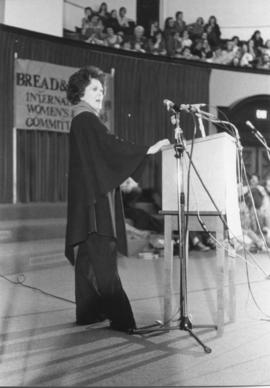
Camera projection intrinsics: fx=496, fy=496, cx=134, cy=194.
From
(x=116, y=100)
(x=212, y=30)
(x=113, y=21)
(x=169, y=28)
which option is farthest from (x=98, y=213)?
(x=212, y=30)

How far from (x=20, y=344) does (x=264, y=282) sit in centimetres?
287

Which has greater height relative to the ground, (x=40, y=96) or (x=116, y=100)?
(x=116, y=100)

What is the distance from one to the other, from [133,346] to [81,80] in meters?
1.58

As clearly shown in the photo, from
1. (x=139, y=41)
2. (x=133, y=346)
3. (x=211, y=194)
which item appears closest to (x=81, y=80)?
(x=211, y=194)

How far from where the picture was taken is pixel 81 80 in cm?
302

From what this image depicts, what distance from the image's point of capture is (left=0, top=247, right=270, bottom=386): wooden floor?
2146 mm

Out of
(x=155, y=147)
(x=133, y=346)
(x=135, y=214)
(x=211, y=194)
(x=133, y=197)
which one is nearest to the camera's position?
(x=133, y=346)

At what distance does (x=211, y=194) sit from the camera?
288cm

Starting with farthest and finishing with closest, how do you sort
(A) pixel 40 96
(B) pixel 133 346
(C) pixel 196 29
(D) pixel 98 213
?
(C) pixel 196 29, (A) pixel 40 96, (D) pixel 98 213, (B) pixel 133 346

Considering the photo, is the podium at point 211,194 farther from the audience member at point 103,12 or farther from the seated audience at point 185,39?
the seated audience at point 185,39

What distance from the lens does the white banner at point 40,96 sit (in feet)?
24.5

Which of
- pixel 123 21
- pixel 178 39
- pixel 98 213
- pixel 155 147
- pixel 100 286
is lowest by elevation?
pixel 100 286

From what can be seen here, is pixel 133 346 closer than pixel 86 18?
Yes

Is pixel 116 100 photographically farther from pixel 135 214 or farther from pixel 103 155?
pixel 103 155
